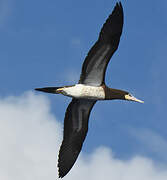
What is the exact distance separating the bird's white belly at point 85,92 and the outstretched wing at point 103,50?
0.62ft

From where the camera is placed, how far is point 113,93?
689 inches

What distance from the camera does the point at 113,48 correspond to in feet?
53.8

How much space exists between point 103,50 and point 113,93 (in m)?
1.91

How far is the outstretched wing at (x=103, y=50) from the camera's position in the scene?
15984mm

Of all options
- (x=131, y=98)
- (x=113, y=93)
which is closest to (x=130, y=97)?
(x=131, y=98)

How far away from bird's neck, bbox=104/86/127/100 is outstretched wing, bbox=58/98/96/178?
1.01 metres

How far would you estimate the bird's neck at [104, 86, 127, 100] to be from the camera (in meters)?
17.3

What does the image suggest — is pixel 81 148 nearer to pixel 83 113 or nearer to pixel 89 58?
pixel 83 113

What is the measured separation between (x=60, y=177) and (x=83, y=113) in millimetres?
2488

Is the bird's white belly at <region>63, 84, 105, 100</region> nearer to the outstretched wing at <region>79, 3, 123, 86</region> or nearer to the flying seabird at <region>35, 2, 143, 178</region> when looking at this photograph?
the flying seabird at <region>35, 2, 143, 178</region>

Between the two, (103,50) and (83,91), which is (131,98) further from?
(103,50)

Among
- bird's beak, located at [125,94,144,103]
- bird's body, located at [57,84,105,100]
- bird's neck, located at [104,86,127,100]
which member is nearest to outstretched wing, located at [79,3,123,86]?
bird's body, located at [57,84,105,100]

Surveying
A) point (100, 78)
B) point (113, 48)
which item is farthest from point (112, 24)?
point (100, 78)

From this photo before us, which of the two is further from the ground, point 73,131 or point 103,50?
point 103,50
